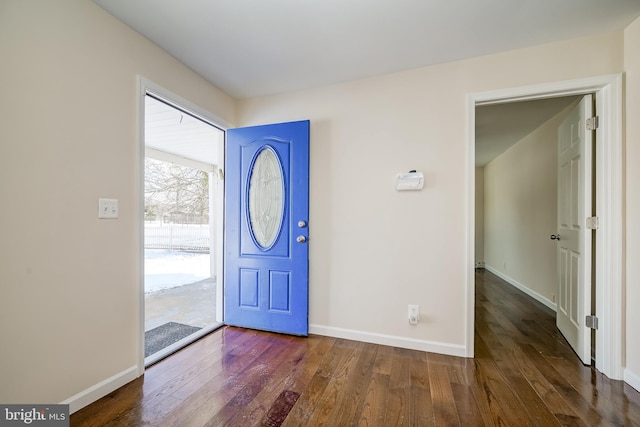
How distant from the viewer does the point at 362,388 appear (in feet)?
5.67

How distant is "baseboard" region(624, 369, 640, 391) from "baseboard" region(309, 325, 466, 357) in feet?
3.10

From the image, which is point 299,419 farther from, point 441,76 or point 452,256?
point 441,76

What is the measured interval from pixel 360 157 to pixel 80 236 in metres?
2.09

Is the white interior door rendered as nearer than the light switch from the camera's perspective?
No

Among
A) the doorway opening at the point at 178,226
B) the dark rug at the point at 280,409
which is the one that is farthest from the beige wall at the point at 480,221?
the dark rug at the point at 280,409

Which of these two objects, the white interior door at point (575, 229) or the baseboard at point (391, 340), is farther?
the baseboard at point (391, 340)

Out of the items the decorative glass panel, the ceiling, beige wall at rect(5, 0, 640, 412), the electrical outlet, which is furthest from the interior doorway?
the decorative glass panel

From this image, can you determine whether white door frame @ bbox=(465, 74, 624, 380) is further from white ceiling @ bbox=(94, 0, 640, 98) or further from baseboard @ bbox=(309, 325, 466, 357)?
baseboard @ bbox=(309, 325, 466, 357)

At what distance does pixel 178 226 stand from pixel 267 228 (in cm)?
468

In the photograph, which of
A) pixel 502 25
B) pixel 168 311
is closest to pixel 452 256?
pixel 502 25

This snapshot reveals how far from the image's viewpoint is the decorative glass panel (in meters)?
2.62

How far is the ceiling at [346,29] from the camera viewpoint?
160 cm

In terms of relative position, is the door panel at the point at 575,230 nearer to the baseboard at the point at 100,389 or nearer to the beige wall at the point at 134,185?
the beige wall at the point at 134,185

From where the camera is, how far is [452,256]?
2178 millimetres
